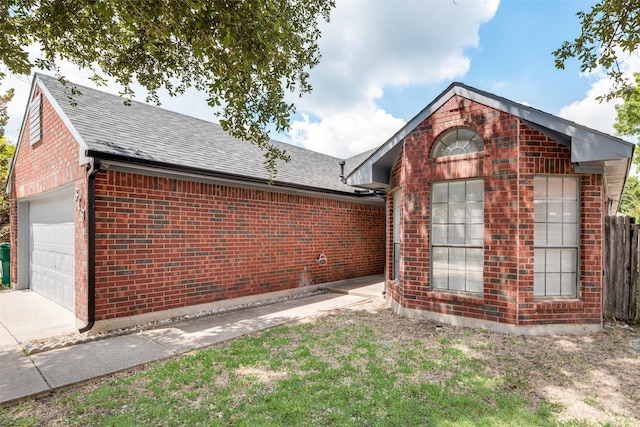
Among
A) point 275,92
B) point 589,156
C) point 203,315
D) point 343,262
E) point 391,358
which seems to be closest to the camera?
point 391,358

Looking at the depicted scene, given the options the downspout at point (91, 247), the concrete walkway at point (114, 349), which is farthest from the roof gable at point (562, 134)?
the downspout at point (91, 247)

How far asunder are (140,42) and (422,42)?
19.8 ft

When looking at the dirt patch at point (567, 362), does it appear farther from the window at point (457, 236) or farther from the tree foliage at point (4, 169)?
the tree foliage at point (4, 169)

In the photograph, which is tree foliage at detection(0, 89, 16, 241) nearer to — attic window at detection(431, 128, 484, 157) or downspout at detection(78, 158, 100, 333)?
downspout at detection(78, 158, 100, 333)

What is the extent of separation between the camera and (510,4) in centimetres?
648

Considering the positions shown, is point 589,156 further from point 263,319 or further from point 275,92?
point 263,319

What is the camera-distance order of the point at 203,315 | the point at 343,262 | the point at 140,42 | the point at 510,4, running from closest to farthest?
the point at 140,42 → the point at 510,4 → the point at 203,315 → the point at 343,262

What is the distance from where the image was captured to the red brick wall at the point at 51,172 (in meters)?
5.91

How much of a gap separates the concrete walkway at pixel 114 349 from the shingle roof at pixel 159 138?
3317 millimetres

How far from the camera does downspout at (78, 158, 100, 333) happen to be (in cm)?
554

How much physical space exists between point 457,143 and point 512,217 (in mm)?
1791

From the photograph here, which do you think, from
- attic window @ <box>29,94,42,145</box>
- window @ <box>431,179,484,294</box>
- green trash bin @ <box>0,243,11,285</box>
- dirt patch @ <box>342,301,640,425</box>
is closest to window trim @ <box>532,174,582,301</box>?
dirt patch @ <box>342,301,640,425</box>

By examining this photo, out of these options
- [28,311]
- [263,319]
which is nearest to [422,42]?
[263,319]

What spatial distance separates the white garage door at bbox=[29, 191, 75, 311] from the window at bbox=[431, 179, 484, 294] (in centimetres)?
800
